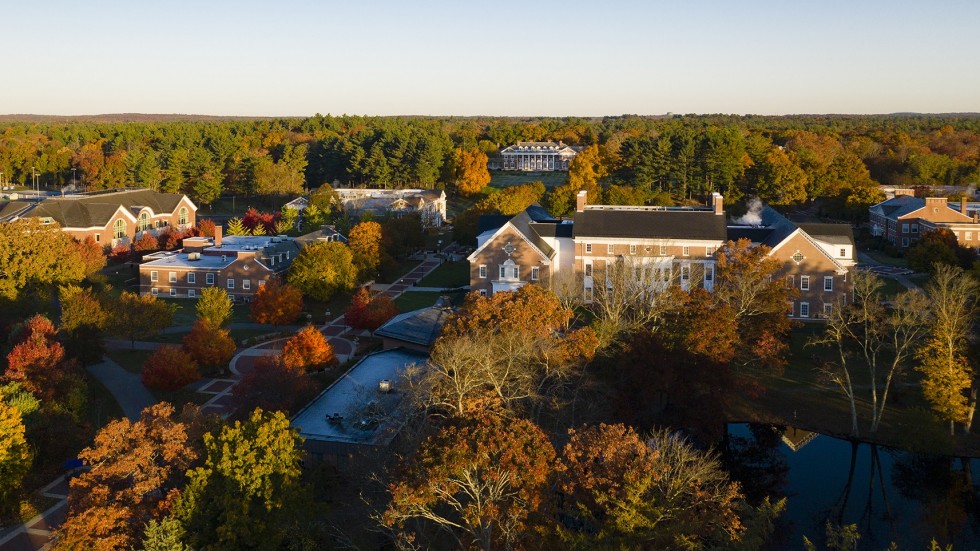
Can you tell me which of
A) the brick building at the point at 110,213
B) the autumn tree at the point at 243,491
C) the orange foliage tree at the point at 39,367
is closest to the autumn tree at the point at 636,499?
the autumn tree at the point at 243,491

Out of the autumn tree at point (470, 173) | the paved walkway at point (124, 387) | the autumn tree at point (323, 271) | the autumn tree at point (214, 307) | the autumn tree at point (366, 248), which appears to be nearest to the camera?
the paved walkway at point (124, 387)

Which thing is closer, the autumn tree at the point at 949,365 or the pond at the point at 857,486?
the pond at the point at 857,486

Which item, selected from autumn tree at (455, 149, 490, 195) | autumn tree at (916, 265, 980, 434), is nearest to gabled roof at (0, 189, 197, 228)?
Result: autumn tree at (455, 149, 490, 195)

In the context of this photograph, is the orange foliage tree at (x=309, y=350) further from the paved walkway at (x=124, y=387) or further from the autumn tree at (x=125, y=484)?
the autumn tree at (x=125, y=484)

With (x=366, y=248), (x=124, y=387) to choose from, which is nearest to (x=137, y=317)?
(x=124, y=387)

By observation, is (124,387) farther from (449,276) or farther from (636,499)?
(449,276)

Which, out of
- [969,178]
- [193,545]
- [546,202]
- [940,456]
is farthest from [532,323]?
[969,178]

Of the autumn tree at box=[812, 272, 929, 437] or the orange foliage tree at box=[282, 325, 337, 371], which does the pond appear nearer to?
the autumn tree at box=[812, 272, 929, 437]
